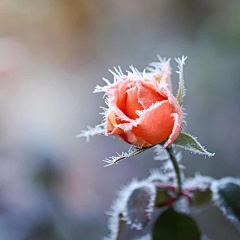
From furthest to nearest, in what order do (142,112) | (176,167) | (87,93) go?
1. (87,93)
2. (176,167)
3. (142,112)

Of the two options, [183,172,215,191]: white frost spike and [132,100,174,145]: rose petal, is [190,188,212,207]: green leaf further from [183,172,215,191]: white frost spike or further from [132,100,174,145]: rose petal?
[132,100,174,145]: rose petal

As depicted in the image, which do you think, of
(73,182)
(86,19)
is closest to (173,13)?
(86,19)

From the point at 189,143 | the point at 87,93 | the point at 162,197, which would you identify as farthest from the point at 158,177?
the point at 87,93

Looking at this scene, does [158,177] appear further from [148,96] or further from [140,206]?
[148,96]

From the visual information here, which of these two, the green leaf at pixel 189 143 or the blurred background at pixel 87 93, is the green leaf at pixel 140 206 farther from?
the blurred background at pixel 87 93

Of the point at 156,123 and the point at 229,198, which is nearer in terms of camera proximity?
the point at 156,123

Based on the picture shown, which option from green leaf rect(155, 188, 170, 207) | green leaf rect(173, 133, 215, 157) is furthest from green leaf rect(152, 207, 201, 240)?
green leaf rect(173, 133, 215, 157)
